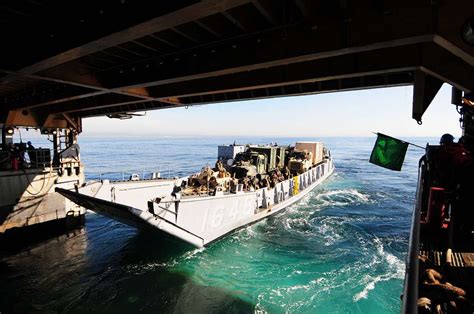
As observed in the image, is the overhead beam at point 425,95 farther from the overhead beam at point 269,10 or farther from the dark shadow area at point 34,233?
the dark shadow area at point 34,233

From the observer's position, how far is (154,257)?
49.9 feet

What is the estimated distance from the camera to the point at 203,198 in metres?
14.9

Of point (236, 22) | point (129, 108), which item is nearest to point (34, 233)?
point (129, 108)

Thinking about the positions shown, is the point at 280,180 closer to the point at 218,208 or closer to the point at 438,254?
the point at 218,208

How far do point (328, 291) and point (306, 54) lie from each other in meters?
9.93

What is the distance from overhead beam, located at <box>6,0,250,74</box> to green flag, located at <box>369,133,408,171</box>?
803 centimetres

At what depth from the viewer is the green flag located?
9.88m

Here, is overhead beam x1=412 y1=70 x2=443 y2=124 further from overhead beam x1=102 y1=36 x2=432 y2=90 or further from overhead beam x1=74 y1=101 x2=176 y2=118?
overhead beam x1=74 y1=101 x2=176 y2=118

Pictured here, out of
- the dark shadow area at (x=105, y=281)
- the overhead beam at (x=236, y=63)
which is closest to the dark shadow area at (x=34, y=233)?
the dark shadow area at (x=105, y=281)

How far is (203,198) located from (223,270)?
12.5 feet

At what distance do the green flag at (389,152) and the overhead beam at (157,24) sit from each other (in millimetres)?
8031

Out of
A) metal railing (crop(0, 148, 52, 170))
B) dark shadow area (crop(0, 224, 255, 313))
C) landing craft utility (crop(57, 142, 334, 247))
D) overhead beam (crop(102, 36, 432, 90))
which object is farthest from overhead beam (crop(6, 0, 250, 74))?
metal railing (crop(0, 148, 52, 170))

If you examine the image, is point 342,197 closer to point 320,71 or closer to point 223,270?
point 223,270

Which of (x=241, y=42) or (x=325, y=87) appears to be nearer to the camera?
(x=241, y=42)
